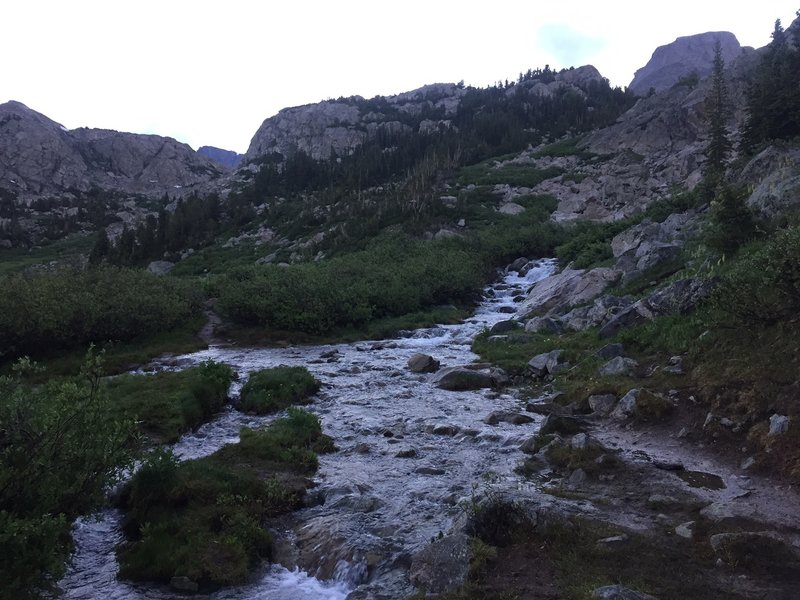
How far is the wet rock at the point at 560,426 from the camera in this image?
14539 millimetres

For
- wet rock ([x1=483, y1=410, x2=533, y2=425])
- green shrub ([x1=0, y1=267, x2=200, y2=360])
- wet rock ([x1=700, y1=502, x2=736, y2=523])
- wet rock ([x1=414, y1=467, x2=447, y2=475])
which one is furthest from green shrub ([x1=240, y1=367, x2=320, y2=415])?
wet rock ([x1=700, y1=502, x2=736, y2=523])

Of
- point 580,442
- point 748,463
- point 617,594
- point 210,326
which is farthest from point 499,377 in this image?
point 210,326

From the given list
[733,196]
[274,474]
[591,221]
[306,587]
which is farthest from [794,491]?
[591,221]

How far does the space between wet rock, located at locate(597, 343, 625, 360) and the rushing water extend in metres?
4.25

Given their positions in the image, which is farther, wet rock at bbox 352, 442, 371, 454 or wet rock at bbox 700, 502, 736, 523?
wet rock at bbox 352, 442, 371, 454

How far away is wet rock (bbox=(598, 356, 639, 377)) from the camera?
17.9 meters

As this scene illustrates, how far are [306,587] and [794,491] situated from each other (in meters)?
8.98

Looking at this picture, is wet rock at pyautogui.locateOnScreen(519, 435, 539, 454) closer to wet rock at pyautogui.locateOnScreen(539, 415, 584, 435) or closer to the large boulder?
wet rock at pyautogui.locateOnScreen(539, 415, 584, 435)

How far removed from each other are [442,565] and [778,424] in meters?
8.00

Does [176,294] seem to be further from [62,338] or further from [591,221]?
[591,221]

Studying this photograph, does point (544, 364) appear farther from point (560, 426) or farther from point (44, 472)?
point (44, 472)

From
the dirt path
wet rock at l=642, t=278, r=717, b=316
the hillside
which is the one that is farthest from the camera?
the dirt path

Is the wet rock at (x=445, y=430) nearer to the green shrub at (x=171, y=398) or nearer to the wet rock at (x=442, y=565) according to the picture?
the wet rock at (x=442, y=565)

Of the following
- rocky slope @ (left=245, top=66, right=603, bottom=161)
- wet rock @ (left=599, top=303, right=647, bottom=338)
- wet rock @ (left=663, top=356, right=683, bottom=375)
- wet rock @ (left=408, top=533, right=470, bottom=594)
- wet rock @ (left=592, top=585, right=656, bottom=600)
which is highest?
rocky slope @ (left=245, top=66, right=603, bottom=161)
